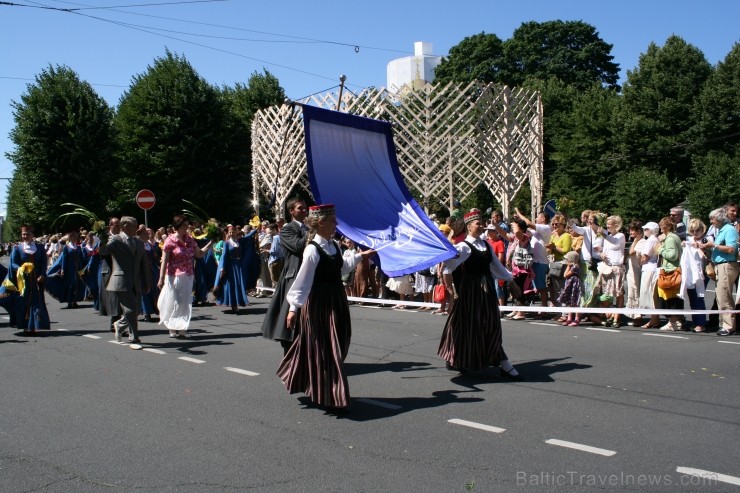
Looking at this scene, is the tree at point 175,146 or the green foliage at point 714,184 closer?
the green foliage at point 714,184

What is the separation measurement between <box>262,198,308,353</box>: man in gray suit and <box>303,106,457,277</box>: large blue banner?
48 cm

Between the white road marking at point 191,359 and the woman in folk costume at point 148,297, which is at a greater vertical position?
the woman in folk costume at point 148,297

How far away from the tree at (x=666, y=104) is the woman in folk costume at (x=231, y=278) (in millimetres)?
27476

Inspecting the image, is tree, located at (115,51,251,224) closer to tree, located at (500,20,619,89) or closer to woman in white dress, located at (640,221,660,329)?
tree, located at (500,20,619,89)

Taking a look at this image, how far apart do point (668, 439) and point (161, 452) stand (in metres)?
3.87

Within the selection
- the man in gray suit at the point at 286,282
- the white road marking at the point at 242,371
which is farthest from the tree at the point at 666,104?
the man in gray suit at the point at 286,282

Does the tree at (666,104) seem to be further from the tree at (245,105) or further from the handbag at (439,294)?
the handbag at (439,294)

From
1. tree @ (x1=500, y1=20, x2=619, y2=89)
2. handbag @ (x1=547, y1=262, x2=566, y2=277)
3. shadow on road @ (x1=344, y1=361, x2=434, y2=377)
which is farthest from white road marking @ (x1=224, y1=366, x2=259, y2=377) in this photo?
tree @ (x1=500, y1=20, x2=619, y2=89)

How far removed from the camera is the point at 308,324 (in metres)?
6.45

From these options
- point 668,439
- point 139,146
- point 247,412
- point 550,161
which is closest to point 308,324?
point 247,412

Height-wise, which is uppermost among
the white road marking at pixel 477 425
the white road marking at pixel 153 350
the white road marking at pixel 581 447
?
the white road marking at pixel 153 350

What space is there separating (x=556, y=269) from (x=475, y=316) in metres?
5.41

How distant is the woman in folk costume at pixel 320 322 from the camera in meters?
6.29

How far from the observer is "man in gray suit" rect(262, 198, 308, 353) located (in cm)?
727
